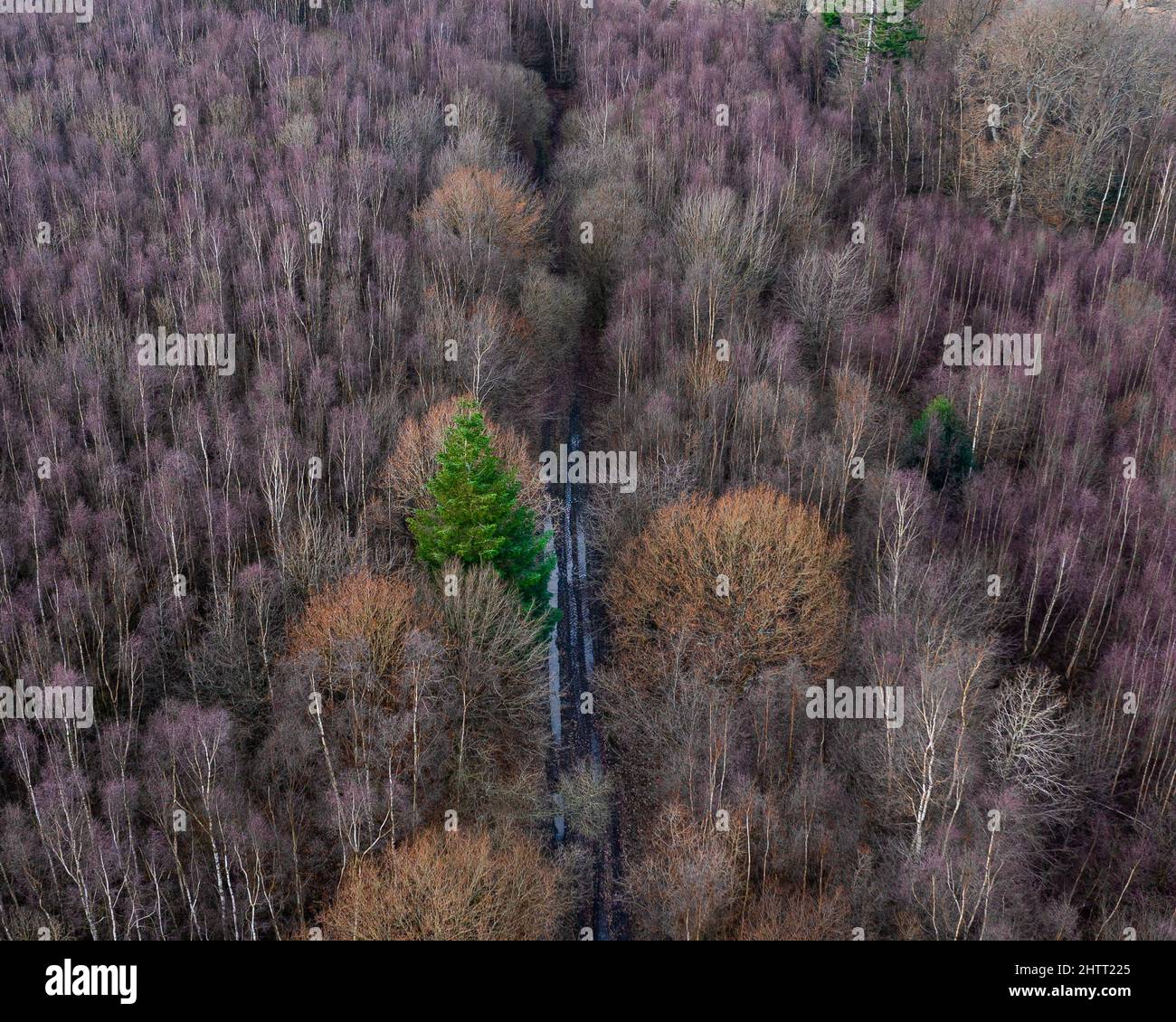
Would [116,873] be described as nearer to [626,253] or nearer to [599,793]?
[599,793]

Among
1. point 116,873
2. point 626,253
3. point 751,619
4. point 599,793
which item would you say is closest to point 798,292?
point 626,253

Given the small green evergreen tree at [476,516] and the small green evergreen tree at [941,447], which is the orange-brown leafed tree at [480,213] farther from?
the small green evergreen tree at [941,447]
